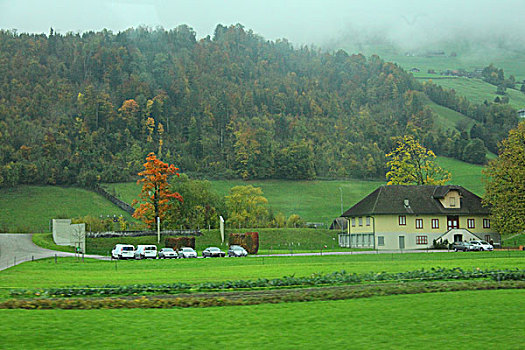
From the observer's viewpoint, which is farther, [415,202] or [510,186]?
[415,202]

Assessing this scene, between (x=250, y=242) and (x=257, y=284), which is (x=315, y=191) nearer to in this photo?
(x=250, y=242)

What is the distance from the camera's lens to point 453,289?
24.4 meters

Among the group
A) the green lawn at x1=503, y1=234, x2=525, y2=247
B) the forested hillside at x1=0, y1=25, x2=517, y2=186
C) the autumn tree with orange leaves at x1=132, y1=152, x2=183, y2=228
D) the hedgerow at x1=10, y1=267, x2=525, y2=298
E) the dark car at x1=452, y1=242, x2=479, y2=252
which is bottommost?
the green lawn at x1=503, y1=234, x2=525, y2=247

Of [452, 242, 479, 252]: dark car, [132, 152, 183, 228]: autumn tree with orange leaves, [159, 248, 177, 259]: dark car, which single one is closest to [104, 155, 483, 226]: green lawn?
[132, 152, 183, 228]: autumn tree with orange leaves

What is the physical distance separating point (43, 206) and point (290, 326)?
112731 mm

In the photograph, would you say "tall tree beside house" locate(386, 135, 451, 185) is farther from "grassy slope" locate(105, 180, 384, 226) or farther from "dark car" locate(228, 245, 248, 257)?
"dark car" locate(228, 245, 248, 257)

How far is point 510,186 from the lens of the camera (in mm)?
75938

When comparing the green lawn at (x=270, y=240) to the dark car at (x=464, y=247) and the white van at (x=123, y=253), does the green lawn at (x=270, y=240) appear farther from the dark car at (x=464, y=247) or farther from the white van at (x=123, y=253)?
the dark car at (x=464, y=247)

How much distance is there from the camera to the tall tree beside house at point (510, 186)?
74.8 metres

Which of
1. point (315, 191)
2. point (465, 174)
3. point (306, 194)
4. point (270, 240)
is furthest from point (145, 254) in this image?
point (465, 174)

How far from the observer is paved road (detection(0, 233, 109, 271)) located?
63.5 meters

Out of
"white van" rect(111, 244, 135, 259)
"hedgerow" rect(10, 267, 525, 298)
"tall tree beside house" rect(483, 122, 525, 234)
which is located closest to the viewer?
"hedgerow" rect(10, 267, 525, 298)

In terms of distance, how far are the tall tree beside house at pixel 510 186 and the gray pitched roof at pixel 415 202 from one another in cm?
548

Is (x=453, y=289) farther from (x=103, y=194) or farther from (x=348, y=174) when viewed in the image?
(x=348, y=174)
